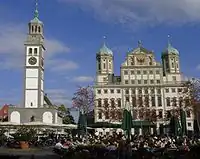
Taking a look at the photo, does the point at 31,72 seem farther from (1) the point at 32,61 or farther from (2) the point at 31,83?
(1) the point at 32,61

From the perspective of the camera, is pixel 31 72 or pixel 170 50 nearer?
pixel 31 72

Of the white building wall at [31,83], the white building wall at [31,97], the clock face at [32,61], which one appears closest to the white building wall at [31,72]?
the white building wall at [31,83]

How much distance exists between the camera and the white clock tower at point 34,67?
74562 millimetres

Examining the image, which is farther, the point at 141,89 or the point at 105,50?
the point at 105,50

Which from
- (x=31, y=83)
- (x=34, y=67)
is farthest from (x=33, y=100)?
(x=34, y=67)

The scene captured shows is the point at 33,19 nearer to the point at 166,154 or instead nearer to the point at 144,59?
the point at 144,59

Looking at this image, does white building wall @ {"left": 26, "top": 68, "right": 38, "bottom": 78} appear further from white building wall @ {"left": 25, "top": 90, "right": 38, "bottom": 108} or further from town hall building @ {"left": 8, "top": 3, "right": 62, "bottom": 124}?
white building wall @ {"left": 25, "top": 90, "right": 38, "bottom": 108}

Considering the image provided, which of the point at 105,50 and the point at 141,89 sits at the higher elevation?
the point at 105,50

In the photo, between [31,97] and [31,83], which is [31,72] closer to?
[31,83]

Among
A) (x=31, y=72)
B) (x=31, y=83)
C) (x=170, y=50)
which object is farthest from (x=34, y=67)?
(x=170, y=50)

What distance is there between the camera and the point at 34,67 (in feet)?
249

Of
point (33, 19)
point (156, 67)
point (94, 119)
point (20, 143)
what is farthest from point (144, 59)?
point (20, 143)

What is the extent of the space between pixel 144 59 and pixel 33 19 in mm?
29176

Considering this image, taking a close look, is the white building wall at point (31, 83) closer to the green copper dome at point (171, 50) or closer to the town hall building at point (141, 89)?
the town hall building at point (141, 89)
